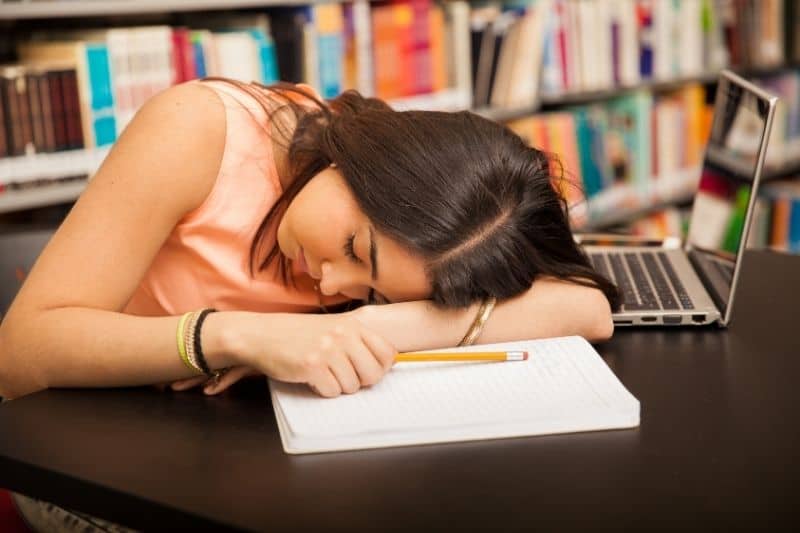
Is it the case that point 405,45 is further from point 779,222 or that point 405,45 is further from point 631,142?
point 779,222

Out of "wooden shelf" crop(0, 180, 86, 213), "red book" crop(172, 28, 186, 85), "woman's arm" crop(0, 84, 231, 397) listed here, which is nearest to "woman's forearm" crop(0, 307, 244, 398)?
"woman's arm" crop(0, 84, 231, 397)

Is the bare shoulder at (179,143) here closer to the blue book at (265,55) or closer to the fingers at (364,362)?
the fingers at (364,362)

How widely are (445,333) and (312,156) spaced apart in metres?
0.26

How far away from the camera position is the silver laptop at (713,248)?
114 cm

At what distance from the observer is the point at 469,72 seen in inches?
101

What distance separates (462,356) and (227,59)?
1.20 metres

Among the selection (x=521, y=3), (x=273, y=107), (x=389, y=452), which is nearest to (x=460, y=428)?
(x=389, y=452)

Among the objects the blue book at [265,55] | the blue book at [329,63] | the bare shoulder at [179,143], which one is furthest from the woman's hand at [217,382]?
the blue book at [329,63]

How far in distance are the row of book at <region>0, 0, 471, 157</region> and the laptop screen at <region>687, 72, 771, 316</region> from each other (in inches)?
38.0

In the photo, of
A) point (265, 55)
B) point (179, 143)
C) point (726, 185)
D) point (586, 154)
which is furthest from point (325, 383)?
point (586, 154)

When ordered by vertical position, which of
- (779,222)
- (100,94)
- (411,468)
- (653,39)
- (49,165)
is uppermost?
(653,39)

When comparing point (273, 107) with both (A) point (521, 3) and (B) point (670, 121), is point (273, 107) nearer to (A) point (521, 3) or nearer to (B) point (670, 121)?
(A) point (521, 3)

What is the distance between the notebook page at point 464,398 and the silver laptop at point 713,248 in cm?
24

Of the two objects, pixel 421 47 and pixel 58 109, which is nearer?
pixel 58 109
